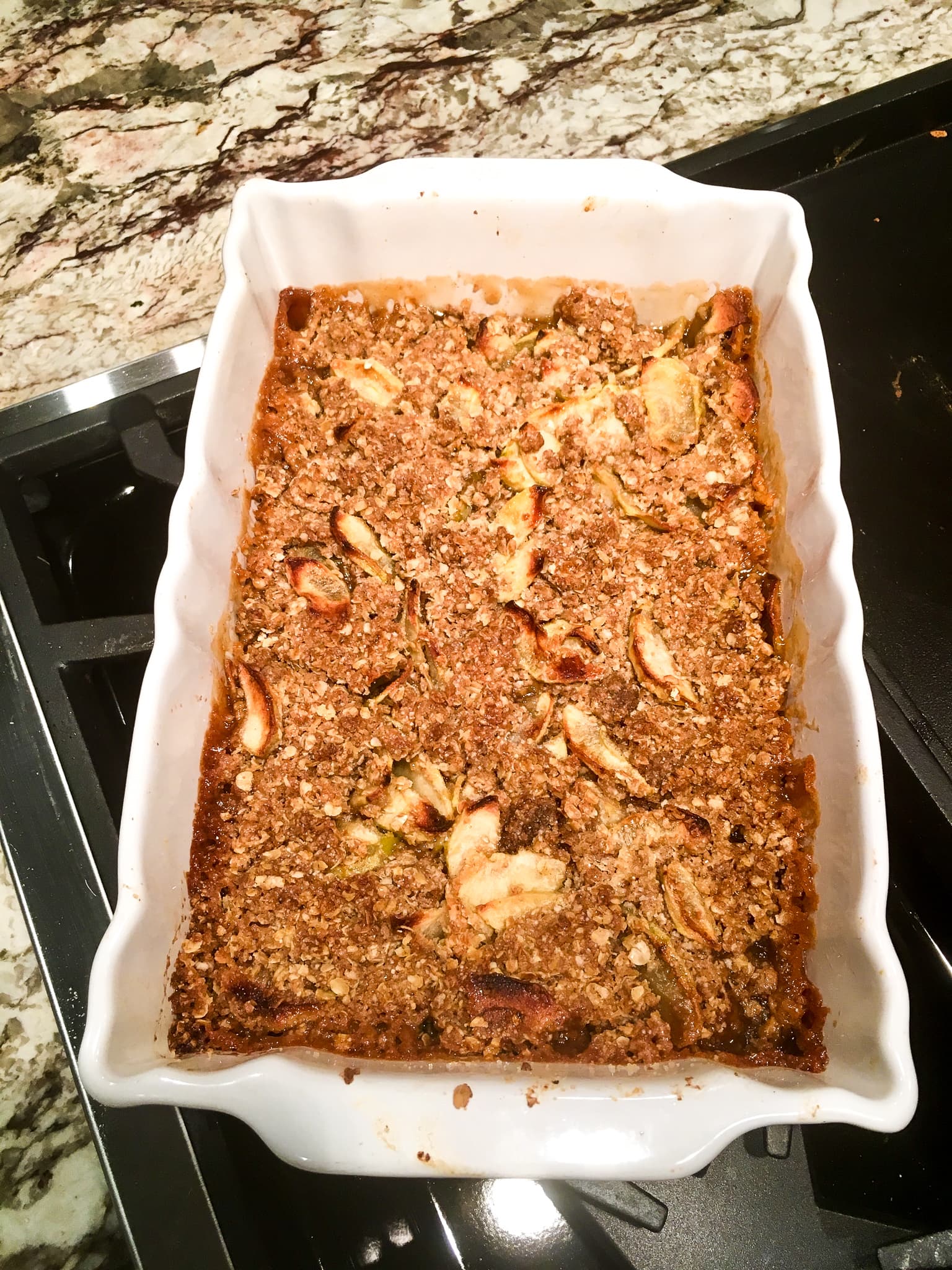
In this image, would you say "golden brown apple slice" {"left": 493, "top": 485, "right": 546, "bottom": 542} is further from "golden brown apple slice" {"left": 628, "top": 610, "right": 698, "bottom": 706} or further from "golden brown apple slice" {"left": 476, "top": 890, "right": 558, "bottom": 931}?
"golden brown apple slice" {"left": 476, "top": 890, "right": 558, "bottom": 931}

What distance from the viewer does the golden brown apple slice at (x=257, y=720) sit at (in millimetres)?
878

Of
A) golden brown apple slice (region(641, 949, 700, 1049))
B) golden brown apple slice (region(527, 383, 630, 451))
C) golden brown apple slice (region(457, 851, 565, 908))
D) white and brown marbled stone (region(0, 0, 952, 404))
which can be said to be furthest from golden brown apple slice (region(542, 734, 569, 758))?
white and brown marbled stone (region(0, 0, 952, 404))

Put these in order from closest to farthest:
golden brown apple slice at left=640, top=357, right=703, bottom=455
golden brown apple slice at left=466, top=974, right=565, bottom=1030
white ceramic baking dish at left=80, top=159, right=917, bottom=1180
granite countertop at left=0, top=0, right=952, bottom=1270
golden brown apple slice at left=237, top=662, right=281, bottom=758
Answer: white ceramic baking dish at left=80, top=159, right=917, bottom=1180, golden brown apple slice at left=466, top=974, right=565, bottom=1030, golden brown apple slice at left=237, top=662, right=281, bottom=758, golden brown apple slice at left=640, top=357, right=703, bottom=455, granite countertop at left=0, top=0, right=952, bottom=1270

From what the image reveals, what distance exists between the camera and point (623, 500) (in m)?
0.97

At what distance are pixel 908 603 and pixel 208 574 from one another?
0.95 metres

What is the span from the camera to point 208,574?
88 cm

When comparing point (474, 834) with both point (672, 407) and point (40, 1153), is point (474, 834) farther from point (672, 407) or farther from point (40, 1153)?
point (40, 1153)

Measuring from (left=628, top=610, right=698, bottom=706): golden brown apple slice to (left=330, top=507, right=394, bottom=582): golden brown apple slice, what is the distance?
32 centimetres

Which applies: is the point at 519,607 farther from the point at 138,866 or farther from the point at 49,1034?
the point at 49,1034

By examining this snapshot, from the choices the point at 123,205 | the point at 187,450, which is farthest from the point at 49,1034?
the point at 123,205

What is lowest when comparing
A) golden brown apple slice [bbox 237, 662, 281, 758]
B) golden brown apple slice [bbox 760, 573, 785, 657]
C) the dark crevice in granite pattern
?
the dark crevice in granite pattern

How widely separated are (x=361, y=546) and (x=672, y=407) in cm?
45

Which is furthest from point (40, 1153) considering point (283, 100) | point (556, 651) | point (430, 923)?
point (283, 100)

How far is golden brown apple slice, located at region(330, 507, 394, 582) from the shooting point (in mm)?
939
